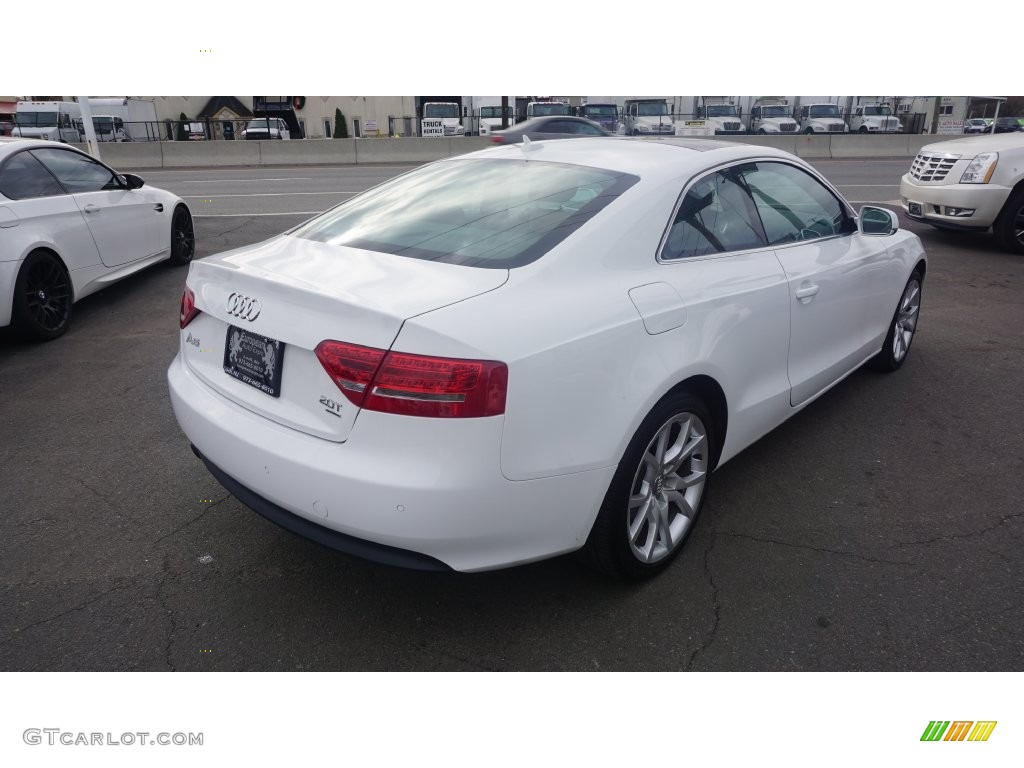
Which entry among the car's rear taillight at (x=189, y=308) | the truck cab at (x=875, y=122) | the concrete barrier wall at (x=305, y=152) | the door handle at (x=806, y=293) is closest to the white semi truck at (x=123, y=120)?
the concrete barrier wall at (x=305, y=152)

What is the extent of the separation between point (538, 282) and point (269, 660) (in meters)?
1.56

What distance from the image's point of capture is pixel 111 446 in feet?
13.0

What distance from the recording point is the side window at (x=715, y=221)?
116 inches

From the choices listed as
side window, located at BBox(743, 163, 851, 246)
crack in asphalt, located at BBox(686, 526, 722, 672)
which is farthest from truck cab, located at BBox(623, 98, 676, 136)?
crack in asphalt, located at BBox(686, 526, 722, 672)

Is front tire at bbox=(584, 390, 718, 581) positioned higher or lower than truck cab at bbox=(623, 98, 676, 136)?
lower

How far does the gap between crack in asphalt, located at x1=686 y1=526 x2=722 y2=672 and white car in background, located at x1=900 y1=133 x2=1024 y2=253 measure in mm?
7678

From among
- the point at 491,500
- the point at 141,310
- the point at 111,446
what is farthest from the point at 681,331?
the point at 141,310

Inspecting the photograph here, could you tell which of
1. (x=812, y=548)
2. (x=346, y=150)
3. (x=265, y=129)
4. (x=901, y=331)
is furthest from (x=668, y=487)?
(x=265, y=129)

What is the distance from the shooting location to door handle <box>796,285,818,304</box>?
3422 mm

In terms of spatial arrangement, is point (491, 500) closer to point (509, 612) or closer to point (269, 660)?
point (509, 612)

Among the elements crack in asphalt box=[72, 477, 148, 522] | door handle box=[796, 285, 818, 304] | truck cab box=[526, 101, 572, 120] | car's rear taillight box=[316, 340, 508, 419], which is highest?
truck cab box=[526, 101, 572, 120]

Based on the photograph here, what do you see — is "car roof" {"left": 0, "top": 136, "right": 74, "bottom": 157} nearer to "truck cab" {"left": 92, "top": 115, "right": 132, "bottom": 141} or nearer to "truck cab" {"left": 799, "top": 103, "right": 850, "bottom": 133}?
"truck cab" {"left": 92, "top": 115, "right": 132, "bottom": 141}

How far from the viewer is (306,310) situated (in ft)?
7.68

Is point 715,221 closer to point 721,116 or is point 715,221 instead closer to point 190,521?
point 190,521
